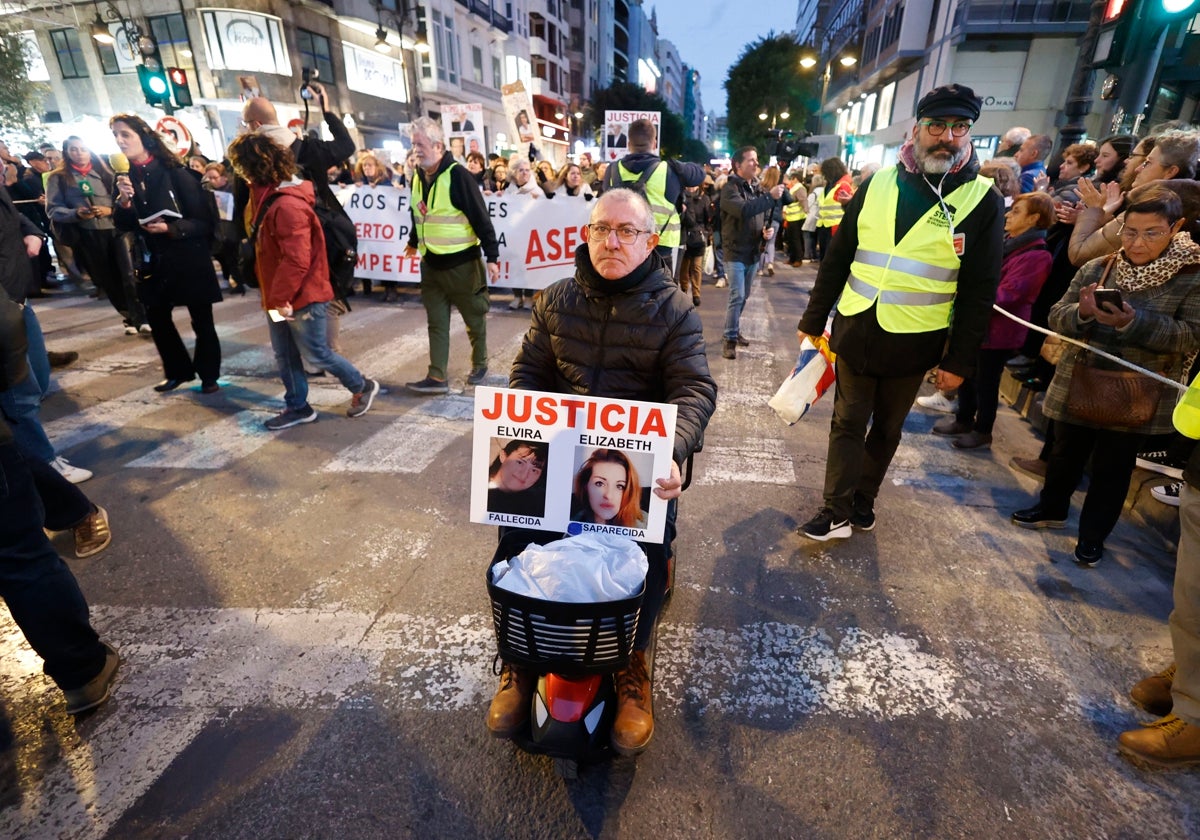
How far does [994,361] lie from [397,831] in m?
4.80

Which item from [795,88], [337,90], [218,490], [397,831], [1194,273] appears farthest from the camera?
[795,88]

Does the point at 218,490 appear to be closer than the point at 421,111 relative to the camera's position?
Yes

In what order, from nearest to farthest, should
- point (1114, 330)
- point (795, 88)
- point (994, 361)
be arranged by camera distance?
point (1114, 330) < point (994, 361) < point (795, 88)

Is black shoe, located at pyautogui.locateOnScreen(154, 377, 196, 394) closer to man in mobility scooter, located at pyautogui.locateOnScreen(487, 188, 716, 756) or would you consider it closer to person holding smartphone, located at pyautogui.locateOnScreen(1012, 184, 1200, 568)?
man in mobility scooter, located at pyautogui.locateOnScreen(487, 188, 716, 756)

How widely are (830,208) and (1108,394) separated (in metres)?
10.1

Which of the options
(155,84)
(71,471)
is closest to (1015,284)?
(71,471)

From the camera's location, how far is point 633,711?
Answer: 2.00 meters

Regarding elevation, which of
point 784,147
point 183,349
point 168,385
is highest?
point 784,147

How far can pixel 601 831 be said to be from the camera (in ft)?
6.19

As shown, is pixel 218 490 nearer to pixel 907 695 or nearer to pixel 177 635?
pixel 177 635

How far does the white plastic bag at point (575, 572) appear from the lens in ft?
5.63

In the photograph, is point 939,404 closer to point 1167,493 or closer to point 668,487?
point 1167,493

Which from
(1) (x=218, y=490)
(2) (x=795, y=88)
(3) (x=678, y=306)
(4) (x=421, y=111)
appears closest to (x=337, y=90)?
(4) (x=421, y=111)

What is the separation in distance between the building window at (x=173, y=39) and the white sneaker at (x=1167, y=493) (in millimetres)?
32024
